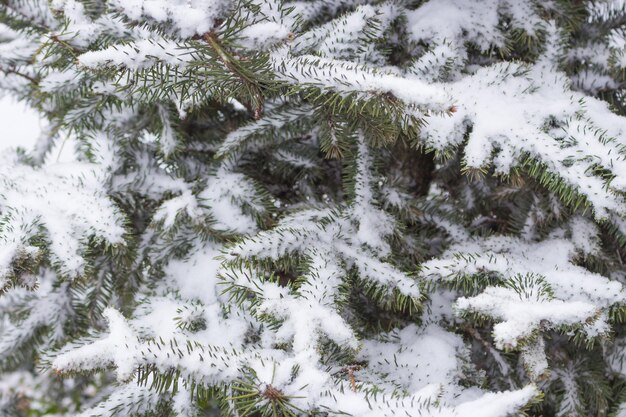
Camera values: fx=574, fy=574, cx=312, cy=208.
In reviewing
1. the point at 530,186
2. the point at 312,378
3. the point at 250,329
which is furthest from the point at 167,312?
the point at 530,186

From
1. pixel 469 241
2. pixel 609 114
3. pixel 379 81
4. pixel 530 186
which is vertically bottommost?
pixel 469 241

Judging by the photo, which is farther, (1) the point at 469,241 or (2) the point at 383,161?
(2) the point at 383,161

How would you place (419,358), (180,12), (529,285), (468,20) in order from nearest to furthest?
(180,12) → (529,285) → (419,358) → (468,20)

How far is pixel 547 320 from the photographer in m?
0.84

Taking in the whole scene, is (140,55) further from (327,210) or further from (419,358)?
(419,358)

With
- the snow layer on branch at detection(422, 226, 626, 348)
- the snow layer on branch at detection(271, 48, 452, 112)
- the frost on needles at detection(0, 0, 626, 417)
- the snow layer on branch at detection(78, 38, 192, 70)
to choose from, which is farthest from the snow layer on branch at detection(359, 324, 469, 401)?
the snow layer on branch at detection(78, 38, 192, 70)

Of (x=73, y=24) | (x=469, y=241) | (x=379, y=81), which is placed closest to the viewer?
(x=379, y=81)

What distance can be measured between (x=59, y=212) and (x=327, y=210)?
0.53 m

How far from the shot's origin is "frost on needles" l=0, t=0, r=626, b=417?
2.68 feet

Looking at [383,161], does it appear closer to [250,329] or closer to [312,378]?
[250,329]

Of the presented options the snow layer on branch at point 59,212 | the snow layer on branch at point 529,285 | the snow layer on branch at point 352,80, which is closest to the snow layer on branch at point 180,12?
the snow layer on branch at point 352,80

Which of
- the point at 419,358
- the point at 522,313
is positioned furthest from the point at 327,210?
the point at 522,313

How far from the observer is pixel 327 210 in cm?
118

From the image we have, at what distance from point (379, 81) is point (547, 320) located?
43cm
